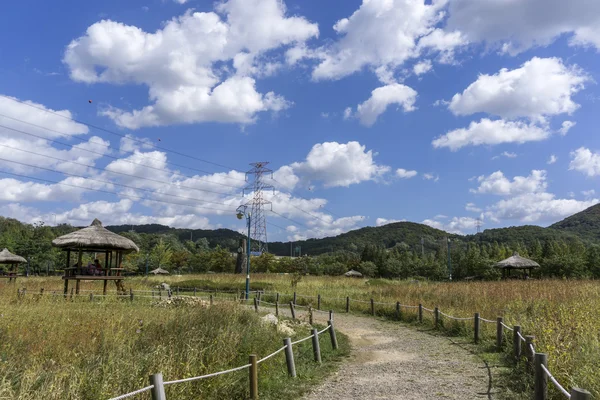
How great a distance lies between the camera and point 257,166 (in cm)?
4794

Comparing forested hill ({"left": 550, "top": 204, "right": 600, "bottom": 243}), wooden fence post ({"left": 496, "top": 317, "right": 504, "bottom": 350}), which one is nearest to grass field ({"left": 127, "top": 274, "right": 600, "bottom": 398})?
wooden fence post ({"left": 496, "top": 317, "right": 504, "bottom": 350})

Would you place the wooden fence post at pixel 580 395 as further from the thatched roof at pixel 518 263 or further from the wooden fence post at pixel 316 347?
the thatched roof at pixel 518 263

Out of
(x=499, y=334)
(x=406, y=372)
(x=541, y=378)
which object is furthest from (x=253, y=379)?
(x=499, y=334)

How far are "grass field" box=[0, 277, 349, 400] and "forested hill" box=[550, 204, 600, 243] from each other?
117 m

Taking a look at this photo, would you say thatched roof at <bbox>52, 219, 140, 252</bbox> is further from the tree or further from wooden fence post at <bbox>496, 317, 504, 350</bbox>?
the tree

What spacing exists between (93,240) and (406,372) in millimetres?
17187

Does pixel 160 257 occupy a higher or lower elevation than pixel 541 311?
higher

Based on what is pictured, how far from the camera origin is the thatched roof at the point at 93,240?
20734mm

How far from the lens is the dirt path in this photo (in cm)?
720

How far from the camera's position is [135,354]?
6562 millimetres

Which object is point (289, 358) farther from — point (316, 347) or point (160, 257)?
point (160, 257)

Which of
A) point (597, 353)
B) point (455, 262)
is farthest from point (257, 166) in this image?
point (597, 353)

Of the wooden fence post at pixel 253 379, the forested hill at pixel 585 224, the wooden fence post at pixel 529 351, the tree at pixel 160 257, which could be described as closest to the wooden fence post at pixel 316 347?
the wooden fence post at pixel 253 379

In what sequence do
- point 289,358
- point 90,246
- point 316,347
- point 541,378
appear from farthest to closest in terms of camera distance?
point 90,246 < point 316,347 < point 289,358 < point 541,378
